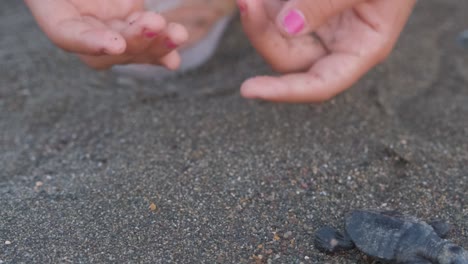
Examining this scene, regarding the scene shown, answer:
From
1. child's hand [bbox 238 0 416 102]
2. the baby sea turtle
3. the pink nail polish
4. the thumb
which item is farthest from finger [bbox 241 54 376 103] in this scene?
the baby sea turtle

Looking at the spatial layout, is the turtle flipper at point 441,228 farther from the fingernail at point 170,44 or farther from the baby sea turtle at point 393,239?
the fingernail at point 170,44

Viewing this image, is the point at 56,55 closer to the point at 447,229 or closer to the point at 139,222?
the point at 139,222

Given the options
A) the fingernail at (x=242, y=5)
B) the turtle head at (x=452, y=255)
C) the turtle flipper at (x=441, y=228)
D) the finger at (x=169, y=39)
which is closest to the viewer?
the turtle head at (x=452, y=255)

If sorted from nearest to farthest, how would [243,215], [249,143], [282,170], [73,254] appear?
[73,254], [243,215], [282,170], [249,143]

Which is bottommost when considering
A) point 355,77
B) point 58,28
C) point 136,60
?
point 355,77

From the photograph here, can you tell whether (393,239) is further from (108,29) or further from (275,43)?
(108,29)

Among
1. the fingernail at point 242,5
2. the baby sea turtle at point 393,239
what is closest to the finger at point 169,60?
the fingernail at point 242,5

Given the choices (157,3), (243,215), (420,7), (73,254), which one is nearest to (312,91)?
(243,215)
